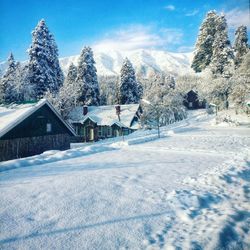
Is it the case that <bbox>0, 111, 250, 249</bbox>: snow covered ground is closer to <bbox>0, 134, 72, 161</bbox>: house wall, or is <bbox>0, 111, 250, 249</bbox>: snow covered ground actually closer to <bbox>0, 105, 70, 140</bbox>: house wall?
<bbox>0, 134, 72, 161</bbox>: house wall

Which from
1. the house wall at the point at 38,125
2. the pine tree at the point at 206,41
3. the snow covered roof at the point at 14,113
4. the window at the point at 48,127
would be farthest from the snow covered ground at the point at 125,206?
the pine tree at the point at 206,41

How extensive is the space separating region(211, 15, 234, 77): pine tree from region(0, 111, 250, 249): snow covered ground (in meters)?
40.1

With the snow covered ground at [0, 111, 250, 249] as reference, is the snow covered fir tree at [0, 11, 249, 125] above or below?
above

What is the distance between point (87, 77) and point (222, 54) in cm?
2642

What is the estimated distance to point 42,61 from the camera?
1799 inches

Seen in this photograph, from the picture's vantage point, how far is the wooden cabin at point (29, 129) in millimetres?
21575

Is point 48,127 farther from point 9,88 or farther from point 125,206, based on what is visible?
point 9,88

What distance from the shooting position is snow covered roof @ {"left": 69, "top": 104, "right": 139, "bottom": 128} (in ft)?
146

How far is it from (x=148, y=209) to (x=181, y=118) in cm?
5817

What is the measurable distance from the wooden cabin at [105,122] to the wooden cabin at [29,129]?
17.7m

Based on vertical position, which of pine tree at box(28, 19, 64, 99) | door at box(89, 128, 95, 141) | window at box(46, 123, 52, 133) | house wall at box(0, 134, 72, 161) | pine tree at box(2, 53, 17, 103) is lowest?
door at box(89, 128, 95, 141)

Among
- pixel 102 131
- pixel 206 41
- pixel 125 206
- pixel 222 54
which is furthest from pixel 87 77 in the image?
pixel 125 206

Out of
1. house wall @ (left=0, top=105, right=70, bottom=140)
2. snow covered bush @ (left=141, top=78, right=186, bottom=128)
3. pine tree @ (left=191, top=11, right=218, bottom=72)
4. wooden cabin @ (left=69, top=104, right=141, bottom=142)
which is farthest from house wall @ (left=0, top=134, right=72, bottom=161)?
pine tree @ (left=191, top=11, right=218, bottom=72)

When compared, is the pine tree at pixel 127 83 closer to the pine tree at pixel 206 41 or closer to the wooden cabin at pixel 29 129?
the pine tree at pixel 206 41
